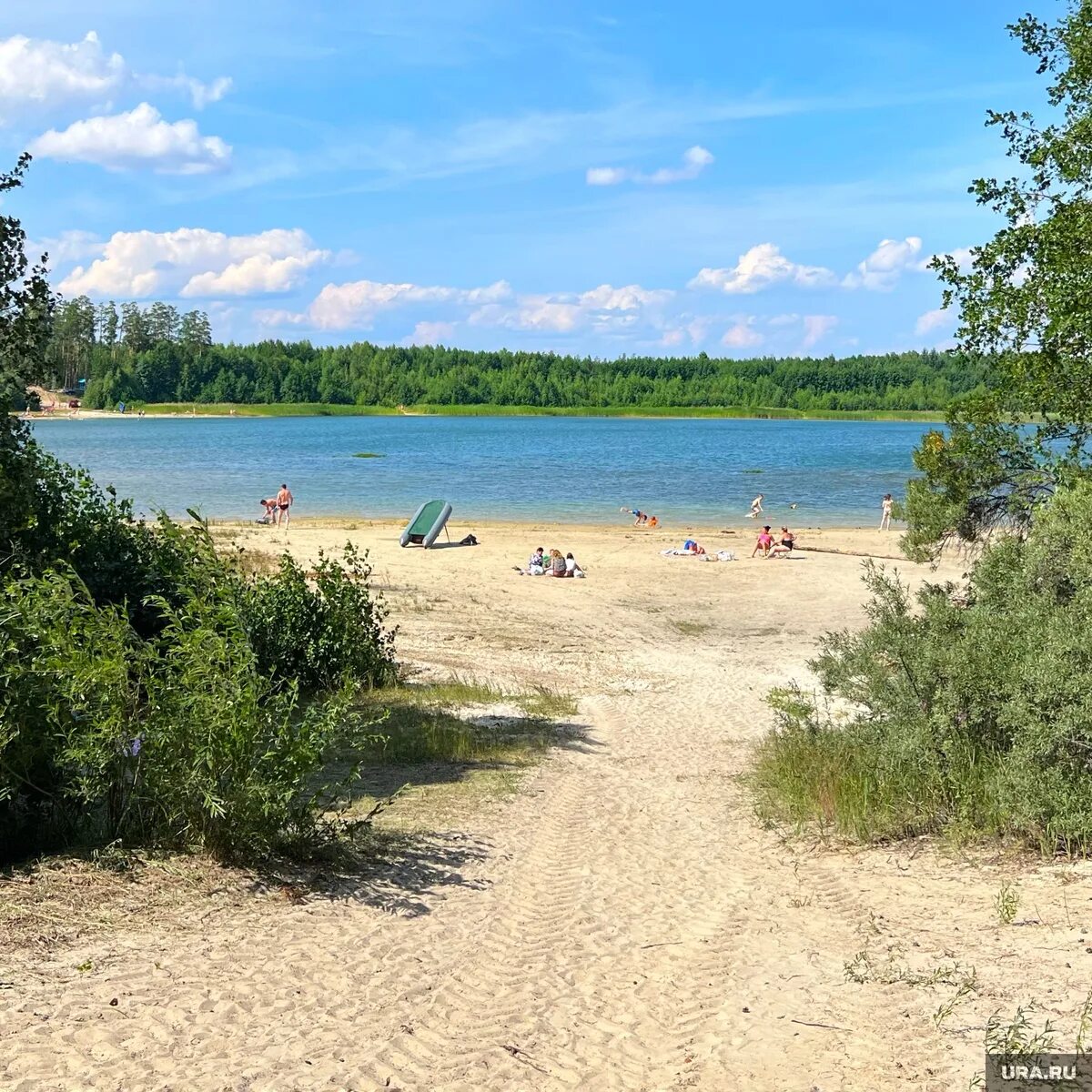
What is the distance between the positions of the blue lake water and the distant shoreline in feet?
152

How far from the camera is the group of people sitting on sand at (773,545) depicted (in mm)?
29500

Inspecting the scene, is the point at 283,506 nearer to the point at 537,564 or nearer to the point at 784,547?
the point at 537,564

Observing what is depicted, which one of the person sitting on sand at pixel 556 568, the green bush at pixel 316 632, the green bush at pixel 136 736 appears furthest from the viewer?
the person sitting on sand at pixel 556 568

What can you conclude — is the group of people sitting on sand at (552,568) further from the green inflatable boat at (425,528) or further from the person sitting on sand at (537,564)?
the green inflatable boat at (425,528)

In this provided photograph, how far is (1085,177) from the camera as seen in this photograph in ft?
35.6

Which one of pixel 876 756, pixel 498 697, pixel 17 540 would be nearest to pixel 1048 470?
pixel 876 756

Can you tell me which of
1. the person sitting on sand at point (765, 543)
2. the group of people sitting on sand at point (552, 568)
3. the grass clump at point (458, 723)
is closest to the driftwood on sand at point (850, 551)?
the person sitting on sand at point (765, 543)

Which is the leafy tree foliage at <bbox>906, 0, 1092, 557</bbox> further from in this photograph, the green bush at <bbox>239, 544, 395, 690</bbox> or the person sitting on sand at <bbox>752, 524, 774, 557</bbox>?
the person sitting on sand at <bbox>752, 524, 774, 557</bbox>

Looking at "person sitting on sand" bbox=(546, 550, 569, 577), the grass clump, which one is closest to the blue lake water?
"person sitting on sand" bbox=(546, 550, 569, 577)

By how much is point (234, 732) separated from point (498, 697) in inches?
286

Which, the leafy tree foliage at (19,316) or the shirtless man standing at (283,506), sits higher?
the leafy tree foliage at (19,316)

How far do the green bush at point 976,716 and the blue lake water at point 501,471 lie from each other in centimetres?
1446

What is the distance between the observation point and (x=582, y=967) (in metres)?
5.62

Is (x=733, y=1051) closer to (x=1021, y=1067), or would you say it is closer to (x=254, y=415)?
(x=1021, y=1067)
